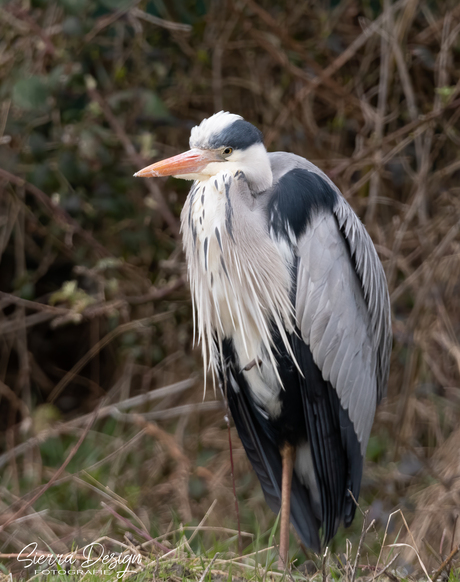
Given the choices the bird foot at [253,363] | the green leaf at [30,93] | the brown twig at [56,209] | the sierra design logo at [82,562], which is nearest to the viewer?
the sierra design logo at [82,562]

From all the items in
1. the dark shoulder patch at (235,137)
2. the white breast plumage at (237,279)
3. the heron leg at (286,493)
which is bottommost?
the heron leg at (286,493)

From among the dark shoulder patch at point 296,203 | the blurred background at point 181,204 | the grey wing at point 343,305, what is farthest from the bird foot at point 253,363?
the blurred background at point 181,204

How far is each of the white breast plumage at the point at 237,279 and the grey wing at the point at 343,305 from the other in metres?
0.08

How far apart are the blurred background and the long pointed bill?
1.01 m

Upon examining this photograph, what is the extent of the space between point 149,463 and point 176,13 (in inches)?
97.7

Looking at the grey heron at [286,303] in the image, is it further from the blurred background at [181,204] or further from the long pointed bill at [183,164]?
the blurred background at [181,204]

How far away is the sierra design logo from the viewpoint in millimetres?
1844

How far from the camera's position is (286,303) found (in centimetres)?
219

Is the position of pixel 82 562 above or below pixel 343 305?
below

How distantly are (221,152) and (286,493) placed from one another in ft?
3.82

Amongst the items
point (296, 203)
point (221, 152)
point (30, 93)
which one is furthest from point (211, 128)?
point (30, 93)

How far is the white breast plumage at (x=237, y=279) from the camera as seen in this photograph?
2.10m

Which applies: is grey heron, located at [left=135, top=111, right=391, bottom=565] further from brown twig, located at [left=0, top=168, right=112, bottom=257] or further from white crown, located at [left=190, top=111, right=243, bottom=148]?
brown twig, located at [left=0, top=168, right=112, bottom=257]

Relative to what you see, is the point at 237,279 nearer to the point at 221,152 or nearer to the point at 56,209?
the point at 221,152
